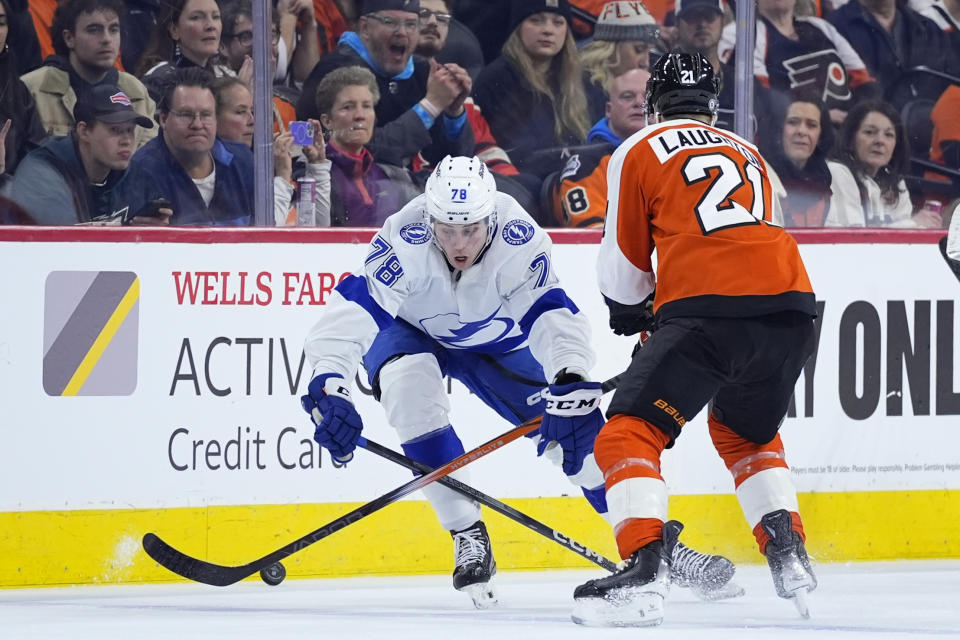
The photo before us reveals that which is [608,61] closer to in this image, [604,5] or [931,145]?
[604,5]

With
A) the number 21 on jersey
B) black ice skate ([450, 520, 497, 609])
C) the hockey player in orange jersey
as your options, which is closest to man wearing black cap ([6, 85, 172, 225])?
black ice skate ([450, 520, 497, 609])

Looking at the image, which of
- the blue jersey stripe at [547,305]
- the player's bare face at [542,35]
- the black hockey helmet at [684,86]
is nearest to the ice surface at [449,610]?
the blue jersey stripe at [547,305]

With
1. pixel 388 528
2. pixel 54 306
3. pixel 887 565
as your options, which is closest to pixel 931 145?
pixel 887 565

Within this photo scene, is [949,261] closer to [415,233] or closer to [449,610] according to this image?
[415,233]

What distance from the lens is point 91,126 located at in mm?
4160

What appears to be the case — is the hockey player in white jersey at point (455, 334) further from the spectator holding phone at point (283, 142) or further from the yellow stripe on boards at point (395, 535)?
the spectator holding phone at point (283, 142)

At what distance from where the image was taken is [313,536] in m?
3.07

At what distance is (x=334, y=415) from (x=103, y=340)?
942 millimetres

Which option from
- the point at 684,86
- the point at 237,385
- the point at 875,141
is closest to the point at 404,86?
the point at 237,385

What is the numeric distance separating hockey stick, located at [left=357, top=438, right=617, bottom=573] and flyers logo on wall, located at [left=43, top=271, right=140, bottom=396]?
86 centimetres

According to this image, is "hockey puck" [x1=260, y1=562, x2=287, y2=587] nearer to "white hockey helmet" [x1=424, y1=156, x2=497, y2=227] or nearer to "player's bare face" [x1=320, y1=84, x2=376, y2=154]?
"white hockey helmet" [x1=424, y1=156, x2=497, y2=227]

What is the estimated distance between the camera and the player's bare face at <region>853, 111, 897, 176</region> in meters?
4.75

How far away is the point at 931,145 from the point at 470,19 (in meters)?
1.85

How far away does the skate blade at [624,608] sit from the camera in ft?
7.48
